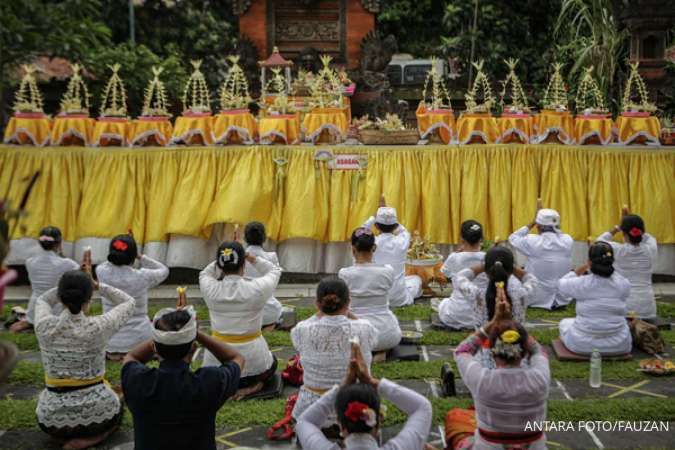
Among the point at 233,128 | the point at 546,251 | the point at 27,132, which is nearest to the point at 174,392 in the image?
the point at 546,251

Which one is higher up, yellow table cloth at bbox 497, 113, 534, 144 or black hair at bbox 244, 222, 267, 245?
yellow table cloth at bbox 497, 113, 534, 144

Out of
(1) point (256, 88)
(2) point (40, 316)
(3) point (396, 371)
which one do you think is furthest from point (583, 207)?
(1) point (256, 88)

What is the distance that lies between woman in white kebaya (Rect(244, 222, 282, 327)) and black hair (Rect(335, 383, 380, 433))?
3.82 m

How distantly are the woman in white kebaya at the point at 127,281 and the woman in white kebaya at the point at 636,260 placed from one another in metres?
4.13

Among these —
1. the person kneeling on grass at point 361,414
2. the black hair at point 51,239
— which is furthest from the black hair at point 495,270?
the black hair at point 51,239

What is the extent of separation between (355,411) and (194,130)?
6870mm

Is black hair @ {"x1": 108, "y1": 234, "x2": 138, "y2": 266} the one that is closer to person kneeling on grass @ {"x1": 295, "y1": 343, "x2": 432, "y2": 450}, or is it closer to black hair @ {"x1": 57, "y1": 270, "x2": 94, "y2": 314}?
black hair @ {"x1": 57, "y1": 270, "x2": 94, "y2": 314}

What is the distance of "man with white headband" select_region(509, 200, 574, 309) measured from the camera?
27.1 ft

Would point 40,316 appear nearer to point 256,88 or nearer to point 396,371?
point 396,371

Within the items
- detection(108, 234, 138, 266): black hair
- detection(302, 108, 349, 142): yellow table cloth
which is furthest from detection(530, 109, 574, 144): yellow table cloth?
detection(108, 234, 138, 266): black hair

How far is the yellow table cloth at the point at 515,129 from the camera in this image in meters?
9.87

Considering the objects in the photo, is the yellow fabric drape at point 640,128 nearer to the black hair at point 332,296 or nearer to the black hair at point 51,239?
the black hair at point 332,296

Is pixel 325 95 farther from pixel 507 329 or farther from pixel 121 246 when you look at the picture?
pixel 507 329

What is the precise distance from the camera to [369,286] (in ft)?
21.3
